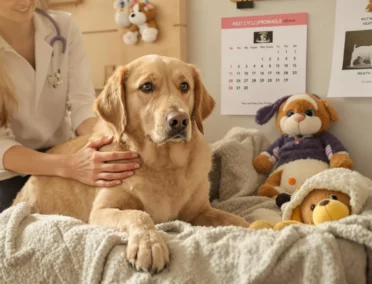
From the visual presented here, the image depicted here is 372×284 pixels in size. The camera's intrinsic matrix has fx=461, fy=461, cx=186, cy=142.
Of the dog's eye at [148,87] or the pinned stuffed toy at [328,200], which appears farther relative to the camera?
the dog's eye at [148,87]

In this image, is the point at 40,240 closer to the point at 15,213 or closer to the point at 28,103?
the point at 15,213

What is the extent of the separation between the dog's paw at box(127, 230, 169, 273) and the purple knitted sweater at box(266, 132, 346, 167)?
93 cm

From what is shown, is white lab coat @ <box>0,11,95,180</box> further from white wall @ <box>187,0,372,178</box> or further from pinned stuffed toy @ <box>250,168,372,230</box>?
pinned stuffed toy @ <box>250,168,372,230</box>

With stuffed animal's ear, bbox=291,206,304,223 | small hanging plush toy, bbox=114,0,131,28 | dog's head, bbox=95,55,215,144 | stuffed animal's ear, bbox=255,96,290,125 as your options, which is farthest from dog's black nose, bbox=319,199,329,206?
small hanging plush toy, bbox=114,0,131,28

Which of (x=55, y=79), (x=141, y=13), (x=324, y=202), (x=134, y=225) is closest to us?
(x=134, y=225)

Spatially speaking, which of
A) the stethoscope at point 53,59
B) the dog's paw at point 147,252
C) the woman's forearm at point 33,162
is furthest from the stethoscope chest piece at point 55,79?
the dog's paw at point 147,252

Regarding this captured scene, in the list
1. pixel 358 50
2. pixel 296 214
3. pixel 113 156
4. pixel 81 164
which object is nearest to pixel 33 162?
pixel 81 164

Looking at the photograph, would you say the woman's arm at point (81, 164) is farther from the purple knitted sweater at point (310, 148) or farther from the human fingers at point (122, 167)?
the purple knitted sweater at point (310, 148)

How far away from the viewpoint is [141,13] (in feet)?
6.96

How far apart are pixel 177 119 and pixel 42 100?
2.48 ft

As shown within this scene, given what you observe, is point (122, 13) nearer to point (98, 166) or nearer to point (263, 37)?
point (263, 37)

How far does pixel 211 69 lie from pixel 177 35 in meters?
0.22

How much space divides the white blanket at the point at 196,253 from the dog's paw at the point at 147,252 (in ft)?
0.05

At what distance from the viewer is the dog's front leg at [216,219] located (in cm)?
136
